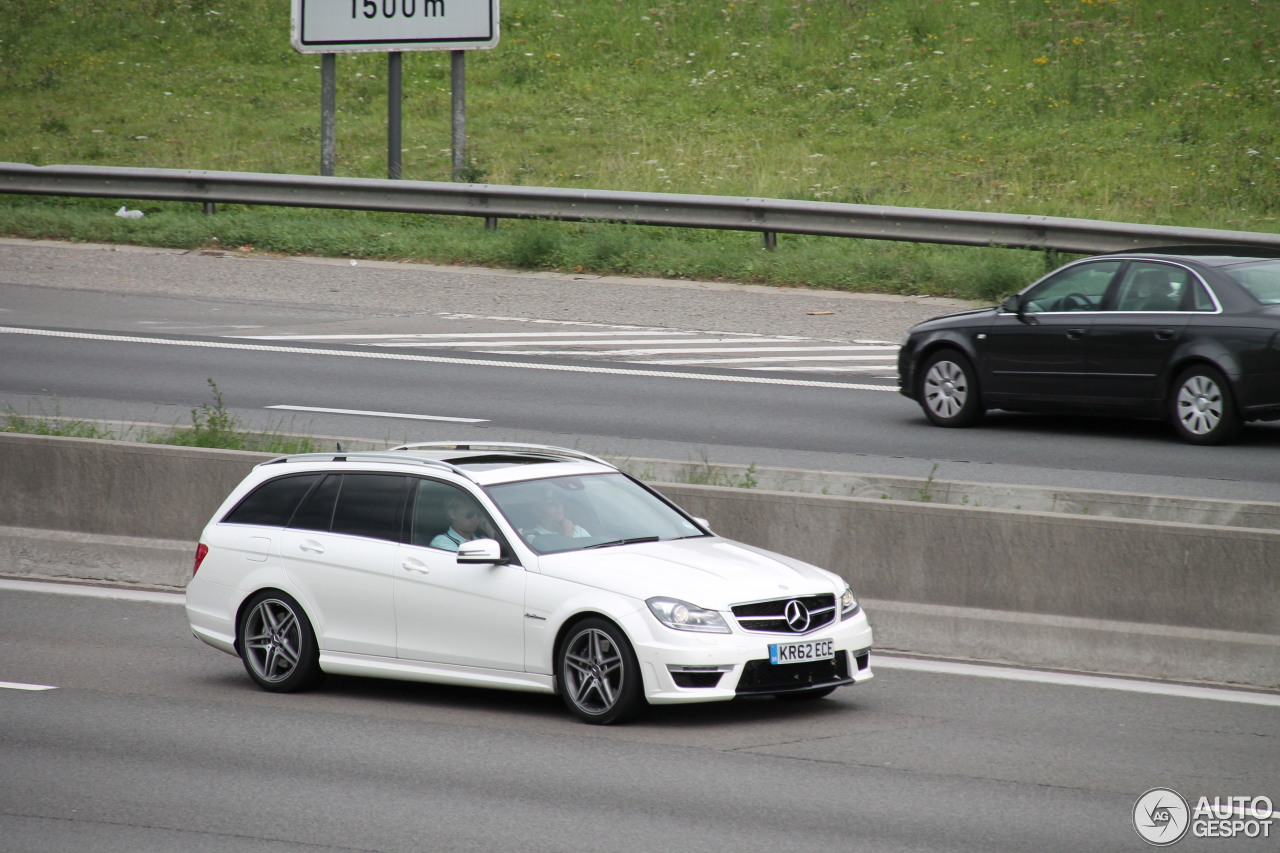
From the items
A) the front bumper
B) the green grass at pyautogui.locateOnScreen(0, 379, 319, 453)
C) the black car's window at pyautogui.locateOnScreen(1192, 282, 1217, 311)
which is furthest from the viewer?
the black car's window at pyautogui.locateOnScreen(1192, 282, 1217, 311)

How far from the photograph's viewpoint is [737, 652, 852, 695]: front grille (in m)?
8.02

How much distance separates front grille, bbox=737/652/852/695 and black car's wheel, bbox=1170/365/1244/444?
258 inches

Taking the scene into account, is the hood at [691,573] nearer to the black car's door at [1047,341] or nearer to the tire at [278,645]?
the tire at [278,645]

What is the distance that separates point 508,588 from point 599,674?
684 mm

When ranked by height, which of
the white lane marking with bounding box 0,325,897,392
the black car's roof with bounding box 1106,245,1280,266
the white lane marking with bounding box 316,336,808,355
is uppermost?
the black car's roof with bounding box 1106,245,1280,266

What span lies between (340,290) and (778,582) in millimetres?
14412

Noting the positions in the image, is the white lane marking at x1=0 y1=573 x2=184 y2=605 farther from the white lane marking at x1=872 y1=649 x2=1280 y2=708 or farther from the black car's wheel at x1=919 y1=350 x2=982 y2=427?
the black car's wheel at x1=919 y1=350 x2=982 y2=427

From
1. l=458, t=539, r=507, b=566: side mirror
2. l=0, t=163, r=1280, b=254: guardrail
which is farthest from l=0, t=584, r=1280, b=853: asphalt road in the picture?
l=0, t=163, r=1280, b=254: guardrail

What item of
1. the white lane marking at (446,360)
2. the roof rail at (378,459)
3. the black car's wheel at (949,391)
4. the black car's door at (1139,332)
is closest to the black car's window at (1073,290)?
the black car's door at (1139,332)

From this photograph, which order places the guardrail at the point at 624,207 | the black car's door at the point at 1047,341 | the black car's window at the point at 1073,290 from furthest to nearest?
the guardrail at the point at 624,207 → the black car's window at the point at 1073,290 → the black car's door at the point at 1047,341

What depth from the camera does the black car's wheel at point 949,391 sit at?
15195mm

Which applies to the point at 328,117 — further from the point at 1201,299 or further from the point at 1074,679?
the point at 1074,679

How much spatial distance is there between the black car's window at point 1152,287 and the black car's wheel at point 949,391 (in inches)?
58.4

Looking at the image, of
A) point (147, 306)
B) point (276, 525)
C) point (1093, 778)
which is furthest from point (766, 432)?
point (147, 306)
